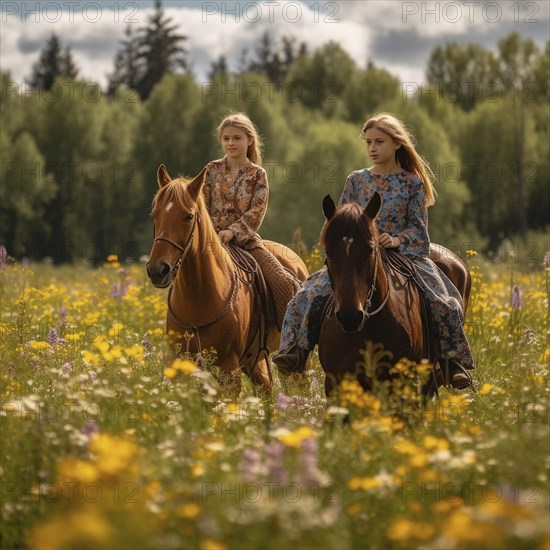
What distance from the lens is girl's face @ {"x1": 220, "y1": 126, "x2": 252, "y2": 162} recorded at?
955 centimetres

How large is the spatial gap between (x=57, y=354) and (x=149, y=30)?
7183cm

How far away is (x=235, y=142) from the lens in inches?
376

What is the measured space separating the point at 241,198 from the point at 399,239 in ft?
7.59

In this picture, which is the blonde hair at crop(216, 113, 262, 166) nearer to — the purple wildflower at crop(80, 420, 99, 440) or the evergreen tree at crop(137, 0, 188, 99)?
the purple wildflower at crop(80, 420, 99, 440)

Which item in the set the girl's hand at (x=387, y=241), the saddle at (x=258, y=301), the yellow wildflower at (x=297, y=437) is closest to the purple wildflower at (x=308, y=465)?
the yellow wildflower at (x=297, y=437)

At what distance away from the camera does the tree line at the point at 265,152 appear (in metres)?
50.3

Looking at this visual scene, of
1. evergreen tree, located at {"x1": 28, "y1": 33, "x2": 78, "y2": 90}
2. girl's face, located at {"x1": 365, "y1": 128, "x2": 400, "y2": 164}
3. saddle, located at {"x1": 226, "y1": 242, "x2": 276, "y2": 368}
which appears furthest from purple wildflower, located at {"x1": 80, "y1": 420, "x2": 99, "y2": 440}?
evergreen tree, located at {"x1": 28, "y1": 33, "x2": 78, "y2": 90}

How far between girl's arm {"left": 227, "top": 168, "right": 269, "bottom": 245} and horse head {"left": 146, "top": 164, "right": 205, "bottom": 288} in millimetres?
1082

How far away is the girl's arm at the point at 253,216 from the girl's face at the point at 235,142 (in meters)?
0.26

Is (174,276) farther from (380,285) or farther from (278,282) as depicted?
(380,285)

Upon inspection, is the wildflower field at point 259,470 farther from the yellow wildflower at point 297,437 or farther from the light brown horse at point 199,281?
the light brown horse at point 199,281

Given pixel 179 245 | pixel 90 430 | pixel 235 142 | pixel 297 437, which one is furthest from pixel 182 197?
pixel 297 437

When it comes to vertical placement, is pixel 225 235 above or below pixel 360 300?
above

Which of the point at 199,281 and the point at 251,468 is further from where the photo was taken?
the point at 199,281
